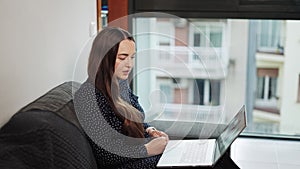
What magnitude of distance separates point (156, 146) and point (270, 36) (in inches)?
78.7

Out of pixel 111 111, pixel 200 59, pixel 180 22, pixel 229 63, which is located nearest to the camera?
pixel 111 111

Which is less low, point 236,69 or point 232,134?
Result: point 232,134

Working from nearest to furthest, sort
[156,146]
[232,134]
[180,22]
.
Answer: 1. [232,134]
2. [156,146]
3. [180,22]

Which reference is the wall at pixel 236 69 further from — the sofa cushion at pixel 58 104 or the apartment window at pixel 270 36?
the sofa cushion at pixel 58 104

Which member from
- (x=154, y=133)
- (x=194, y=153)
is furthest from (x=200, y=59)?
(x=194, y=153)

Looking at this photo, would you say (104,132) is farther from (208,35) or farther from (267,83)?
(267,83)

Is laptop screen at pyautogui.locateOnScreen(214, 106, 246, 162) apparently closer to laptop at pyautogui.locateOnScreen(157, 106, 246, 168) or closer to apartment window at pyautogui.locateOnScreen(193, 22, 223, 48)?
laptop at pyautogui.locateOnScreen(157, 106, 246, 168)

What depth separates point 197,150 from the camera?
1.96 metres

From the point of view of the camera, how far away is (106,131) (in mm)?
1900

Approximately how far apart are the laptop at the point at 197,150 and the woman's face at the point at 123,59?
423 millimetres

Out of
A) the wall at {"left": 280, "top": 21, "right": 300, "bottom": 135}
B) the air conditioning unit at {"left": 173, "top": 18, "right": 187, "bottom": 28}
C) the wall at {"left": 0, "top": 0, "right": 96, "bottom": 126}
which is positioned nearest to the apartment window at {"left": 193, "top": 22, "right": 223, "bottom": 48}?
the air conditioning unit at {"left": 173, "top": 18, "right": 187, "bottom": 28}

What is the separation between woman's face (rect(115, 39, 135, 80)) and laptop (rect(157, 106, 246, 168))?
423 millimetres

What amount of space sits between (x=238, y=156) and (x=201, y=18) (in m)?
1.10

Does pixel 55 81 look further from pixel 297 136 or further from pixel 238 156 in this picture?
pixel 297 136
